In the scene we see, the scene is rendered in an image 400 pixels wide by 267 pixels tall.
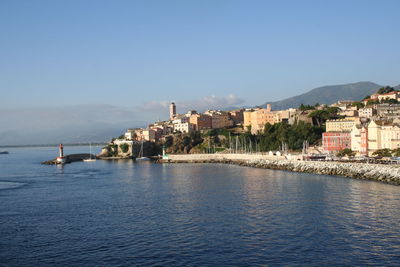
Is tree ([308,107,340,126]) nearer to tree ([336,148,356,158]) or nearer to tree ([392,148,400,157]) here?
tree ([336,148,356,158])

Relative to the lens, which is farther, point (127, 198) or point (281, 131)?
point (281, 131)

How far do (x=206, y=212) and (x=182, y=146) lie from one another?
6565cm

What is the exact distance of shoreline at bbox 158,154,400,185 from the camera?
120 feet

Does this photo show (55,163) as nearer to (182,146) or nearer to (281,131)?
(182,146)

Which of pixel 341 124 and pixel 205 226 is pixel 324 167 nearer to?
pixel 205 226

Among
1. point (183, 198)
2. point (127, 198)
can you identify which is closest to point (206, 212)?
point (183, 198)

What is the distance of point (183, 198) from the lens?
3047cm

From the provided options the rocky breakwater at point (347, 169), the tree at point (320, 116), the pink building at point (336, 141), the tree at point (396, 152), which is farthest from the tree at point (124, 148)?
the tree at point (396, 152)

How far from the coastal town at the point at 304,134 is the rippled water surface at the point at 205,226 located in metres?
20.6

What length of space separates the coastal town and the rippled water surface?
2055cm

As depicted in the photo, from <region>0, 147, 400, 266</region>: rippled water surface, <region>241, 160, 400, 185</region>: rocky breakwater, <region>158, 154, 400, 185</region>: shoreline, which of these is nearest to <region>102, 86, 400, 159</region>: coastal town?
<region>158, 154, 400, 185</region>: shoreline

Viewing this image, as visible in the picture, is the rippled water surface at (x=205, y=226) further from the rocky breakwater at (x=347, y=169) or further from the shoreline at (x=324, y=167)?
the shoreline at (x=324, y=167)

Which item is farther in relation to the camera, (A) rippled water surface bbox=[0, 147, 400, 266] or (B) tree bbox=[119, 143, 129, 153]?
(B) tree bbox=[119, 143, 129, 153]

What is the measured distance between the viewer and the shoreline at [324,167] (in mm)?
36562
